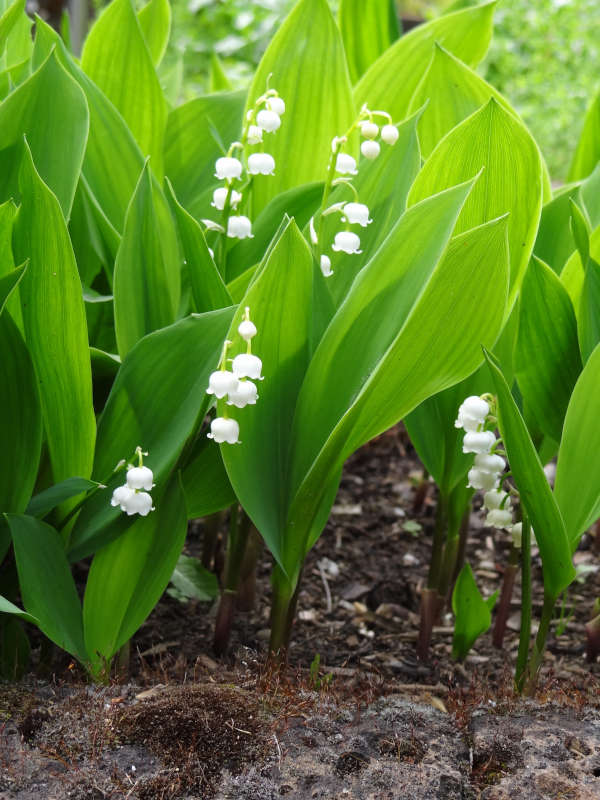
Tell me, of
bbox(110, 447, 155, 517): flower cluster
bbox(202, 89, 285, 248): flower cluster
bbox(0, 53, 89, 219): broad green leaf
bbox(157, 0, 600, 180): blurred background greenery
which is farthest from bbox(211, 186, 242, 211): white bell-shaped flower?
bbox(157, 0, 600, 180): blurred background greenery

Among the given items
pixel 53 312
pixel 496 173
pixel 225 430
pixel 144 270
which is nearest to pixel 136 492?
pixel 225 430

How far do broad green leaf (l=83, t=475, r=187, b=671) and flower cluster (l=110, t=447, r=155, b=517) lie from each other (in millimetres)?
94

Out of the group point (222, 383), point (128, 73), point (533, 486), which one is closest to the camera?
point (222, 383)

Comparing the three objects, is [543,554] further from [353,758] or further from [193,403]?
[193,403]

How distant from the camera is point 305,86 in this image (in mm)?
1708

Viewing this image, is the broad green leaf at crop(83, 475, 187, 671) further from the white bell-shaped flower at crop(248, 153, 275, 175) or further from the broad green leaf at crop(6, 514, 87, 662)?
the white bell-shaped flower at crop(248, 153, 275, 175)

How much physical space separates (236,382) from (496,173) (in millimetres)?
588

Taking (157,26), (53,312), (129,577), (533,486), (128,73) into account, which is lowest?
(129,577)

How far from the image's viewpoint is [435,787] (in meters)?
1.13

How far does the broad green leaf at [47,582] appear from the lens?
130 cm

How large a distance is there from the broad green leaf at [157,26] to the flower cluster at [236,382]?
1251 mm

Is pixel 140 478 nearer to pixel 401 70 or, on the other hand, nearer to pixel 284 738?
pixel 284 738

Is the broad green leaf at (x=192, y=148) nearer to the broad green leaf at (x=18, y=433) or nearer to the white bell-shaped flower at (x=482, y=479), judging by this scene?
the broad green leaf at (x=18, y=433)

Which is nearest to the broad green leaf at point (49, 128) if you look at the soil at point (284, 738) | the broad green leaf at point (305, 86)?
the broad green leaf at point (305, 86)
